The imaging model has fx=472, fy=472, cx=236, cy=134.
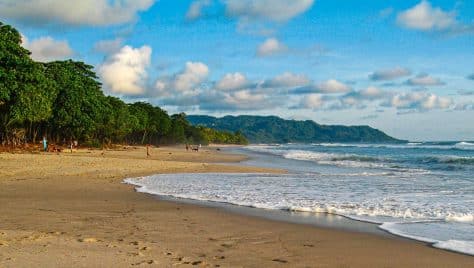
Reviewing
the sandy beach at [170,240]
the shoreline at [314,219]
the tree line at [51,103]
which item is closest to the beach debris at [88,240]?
the sandy beach at [170,240]

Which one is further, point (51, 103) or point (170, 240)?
point (51, 103)

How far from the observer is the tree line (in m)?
36.8

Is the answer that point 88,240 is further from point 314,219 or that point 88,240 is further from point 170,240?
point 314,219

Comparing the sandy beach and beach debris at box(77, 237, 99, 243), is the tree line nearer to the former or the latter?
the sandy beach

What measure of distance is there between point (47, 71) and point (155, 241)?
52.0m

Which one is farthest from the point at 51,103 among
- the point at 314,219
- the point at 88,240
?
the point at 88,240

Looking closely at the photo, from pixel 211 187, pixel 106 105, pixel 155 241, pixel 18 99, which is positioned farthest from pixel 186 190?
pixel 106 105

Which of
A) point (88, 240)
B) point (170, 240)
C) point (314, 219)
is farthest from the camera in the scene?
point (314, 219)

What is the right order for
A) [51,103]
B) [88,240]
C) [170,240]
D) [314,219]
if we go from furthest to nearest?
[51,103]
[314,219]
[170,240]
[88,240]

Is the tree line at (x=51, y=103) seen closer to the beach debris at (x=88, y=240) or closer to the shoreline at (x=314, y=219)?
the shoreline at (x=314, y=219)

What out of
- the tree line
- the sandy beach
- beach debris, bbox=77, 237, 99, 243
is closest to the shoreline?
the sandy beach

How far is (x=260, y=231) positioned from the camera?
31.1 ft

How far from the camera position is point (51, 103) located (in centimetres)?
4653

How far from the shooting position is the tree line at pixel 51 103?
36.8 meters
